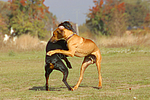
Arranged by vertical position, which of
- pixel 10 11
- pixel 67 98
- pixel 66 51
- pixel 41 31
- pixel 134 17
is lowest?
pixel 67 98

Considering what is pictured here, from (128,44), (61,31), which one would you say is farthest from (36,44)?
(61,31)

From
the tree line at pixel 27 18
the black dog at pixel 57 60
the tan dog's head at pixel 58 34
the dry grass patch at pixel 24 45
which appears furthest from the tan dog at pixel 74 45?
the tree line at pixel 27 18

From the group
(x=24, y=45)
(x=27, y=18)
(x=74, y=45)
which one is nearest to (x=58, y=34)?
(x=74, y=45)

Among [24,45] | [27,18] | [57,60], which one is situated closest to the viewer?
[57,60]

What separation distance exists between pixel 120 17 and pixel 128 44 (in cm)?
529

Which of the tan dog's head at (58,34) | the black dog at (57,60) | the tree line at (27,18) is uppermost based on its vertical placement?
the tree line at (27,18)

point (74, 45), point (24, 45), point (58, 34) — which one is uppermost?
point (24, 45)

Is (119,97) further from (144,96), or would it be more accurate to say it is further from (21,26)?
(21,26)

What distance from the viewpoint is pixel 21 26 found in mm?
34469

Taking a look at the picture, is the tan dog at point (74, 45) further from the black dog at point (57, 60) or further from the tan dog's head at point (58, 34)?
the black dog at point (57, 60)

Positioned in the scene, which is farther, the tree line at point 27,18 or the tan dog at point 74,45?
the tree line at point 27,18

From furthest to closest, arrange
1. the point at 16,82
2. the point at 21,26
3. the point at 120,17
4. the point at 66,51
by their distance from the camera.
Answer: the point at 21,26 < the point at 120,17 < the point at 16,82 < the point at 66,51

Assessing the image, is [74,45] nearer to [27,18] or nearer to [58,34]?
[58,34]

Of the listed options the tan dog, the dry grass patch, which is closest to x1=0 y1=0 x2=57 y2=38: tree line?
the dry grass patch
